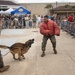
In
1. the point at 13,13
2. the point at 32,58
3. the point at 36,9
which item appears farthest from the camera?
the point at 36,9

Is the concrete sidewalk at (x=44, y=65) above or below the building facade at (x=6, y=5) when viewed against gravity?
below

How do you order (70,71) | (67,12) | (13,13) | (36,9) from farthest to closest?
(36,9) < (67,12) < (13,13) < (70,71)

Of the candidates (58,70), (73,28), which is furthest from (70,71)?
(73,28)

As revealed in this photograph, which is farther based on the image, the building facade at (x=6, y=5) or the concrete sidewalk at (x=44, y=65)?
the building facade at (x=6, y=5)

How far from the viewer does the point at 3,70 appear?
7.69 meters

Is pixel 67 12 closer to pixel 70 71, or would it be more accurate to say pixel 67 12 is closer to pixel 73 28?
pixel 73 28

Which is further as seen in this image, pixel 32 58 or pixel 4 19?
pixel 4 19

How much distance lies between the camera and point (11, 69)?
8.04 m

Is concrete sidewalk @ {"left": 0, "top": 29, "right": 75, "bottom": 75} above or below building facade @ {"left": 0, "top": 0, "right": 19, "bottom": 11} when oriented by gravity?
below

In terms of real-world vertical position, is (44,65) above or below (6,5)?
below

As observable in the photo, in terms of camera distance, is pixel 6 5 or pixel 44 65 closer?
pixel 44 65

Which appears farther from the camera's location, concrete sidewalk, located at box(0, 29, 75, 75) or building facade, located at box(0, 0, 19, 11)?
building facade, located at box(0, 0, 19, 11)

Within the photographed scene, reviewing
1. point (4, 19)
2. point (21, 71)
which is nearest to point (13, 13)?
point (4, 19)

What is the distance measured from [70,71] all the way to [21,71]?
1.43 meters
